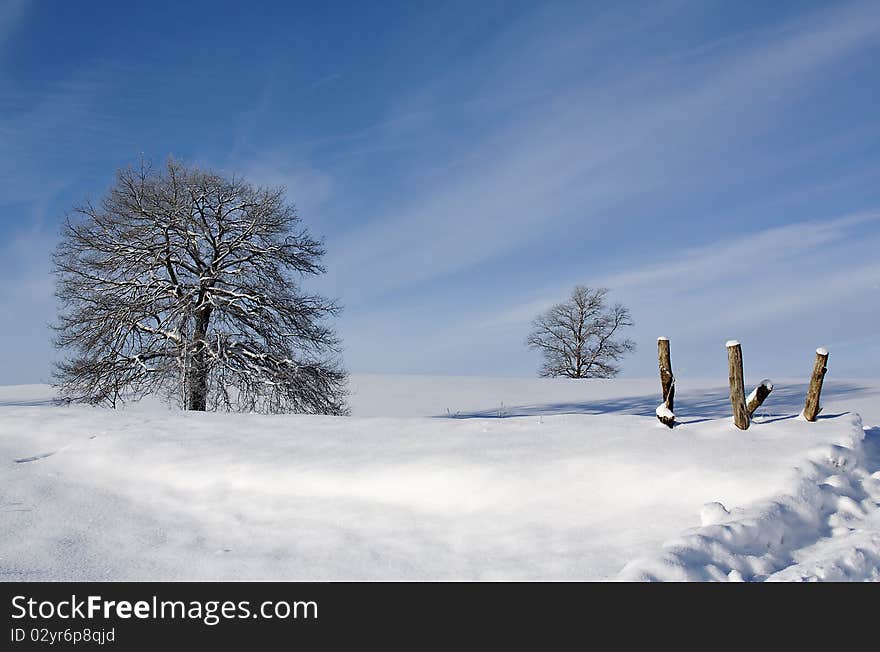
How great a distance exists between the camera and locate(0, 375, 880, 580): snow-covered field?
519 centimetres

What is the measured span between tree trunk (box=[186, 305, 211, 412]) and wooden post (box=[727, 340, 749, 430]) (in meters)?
11.6

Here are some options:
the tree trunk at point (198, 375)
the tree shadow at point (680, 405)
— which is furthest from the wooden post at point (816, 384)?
the tree trunk at point (198, 375)

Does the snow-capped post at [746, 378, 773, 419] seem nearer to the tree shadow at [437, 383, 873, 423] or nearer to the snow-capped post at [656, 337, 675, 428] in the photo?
the snow-capped post at [656, 337, 675, 428]

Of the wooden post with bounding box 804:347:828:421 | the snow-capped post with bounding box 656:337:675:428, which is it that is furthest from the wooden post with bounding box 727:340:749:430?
the wooden post with bounding box 804:347:828:421

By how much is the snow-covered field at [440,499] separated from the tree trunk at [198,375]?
535cm

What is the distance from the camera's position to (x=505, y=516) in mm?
6219

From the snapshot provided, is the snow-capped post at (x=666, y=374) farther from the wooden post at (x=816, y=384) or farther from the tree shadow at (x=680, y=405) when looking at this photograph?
the tree shadow at (x=680, y=405)

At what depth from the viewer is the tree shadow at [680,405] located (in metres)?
17.1

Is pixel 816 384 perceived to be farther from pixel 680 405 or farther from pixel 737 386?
pixel 680 405

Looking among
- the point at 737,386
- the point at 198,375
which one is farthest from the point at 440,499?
the point at 198,375

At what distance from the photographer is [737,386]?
25.8ft

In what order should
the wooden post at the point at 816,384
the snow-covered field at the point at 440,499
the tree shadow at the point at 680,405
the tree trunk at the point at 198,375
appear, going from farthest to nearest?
the tree shadow at the point at 680,405 < the tree trunk at the point at 198,375 < the wooden post at the point at 816,384 < the snow-covered field at the point at 440,499

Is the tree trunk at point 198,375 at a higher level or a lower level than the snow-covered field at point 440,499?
higher
